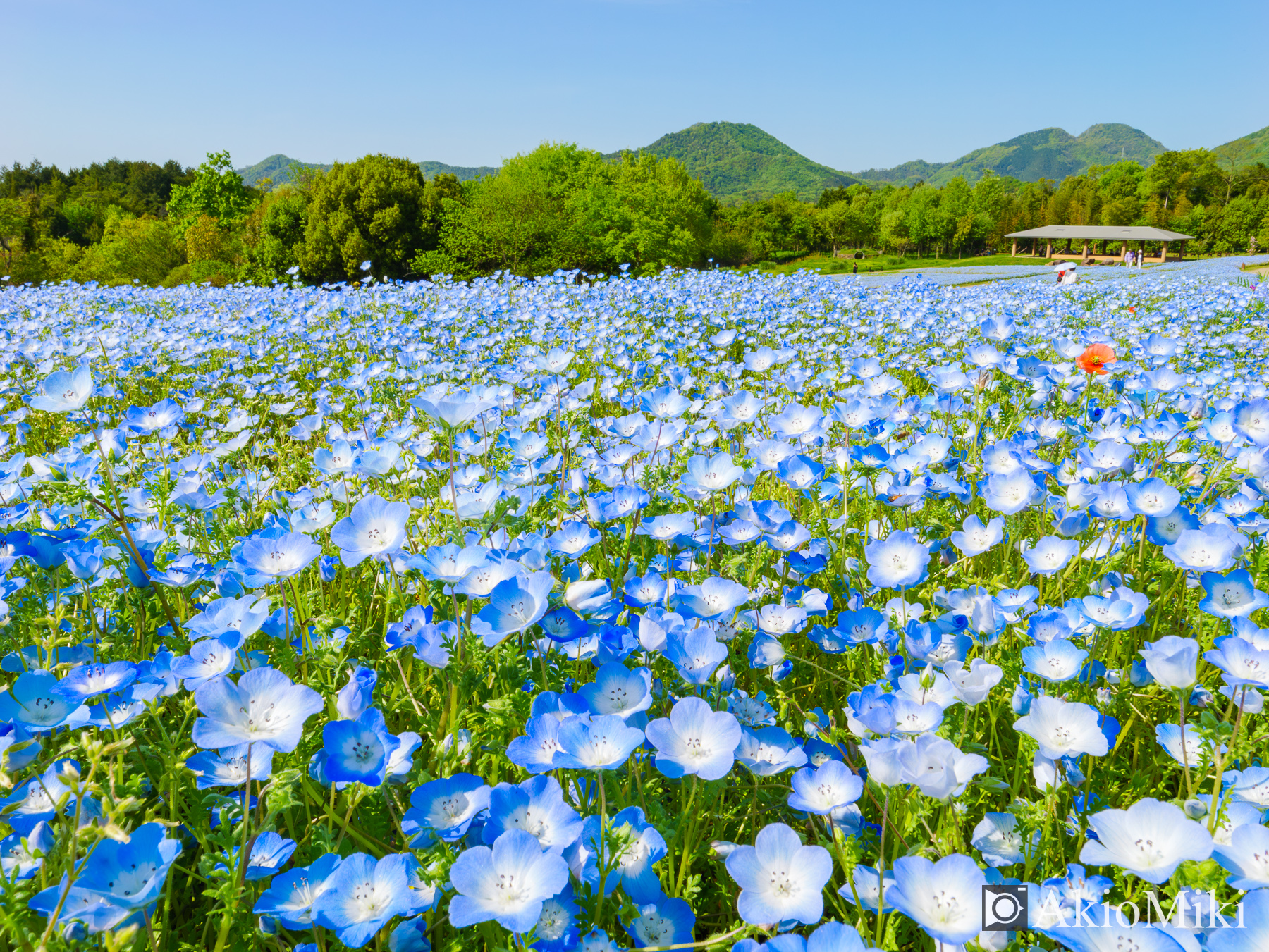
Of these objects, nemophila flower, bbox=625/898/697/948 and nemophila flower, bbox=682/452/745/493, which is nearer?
nemophila flower, bbox=625/898/697/948

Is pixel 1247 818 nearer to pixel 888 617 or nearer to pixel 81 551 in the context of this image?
pixel 888 617

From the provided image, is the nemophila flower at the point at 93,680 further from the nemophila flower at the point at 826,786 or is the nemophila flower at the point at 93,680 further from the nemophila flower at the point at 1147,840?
the nemophila flower at the point at 1147,840

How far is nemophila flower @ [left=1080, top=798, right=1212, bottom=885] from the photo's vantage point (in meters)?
0.99

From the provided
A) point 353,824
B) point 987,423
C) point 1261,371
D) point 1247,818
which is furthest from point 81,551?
point 1261,371

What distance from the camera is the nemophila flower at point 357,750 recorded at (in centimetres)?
111

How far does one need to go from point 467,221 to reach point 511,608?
26.6 meters

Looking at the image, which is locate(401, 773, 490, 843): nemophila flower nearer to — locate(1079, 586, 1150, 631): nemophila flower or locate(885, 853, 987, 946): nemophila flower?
locate(885, 853, 987, 946): nemophila flower

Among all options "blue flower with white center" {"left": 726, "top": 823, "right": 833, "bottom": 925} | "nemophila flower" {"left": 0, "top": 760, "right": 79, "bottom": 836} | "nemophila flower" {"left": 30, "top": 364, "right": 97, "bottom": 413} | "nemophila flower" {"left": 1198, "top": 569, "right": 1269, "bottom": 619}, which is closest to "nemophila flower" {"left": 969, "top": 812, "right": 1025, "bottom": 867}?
"blue flower with white center" {"left": 726, "top": 823, "right": 833, "bottom": 925}

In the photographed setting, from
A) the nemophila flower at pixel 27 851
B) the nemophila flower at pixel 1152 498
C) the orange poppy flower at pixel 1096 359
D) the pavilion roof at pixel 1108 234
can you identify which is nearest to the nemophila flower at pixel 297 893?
the nemophila flower at pixel 27 851

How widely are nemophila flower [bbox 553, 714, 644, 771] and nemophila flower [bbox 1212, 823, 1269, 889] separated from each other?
2.83 feet

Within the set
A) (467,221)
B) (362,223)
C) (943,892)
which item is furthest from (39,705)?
(362,223)

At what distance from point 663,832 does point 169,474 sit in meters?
2.80

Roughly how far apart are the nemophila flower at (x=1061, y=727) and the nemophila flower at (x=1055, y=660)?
204 millimetres

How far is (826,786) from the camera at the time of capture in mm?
1289
